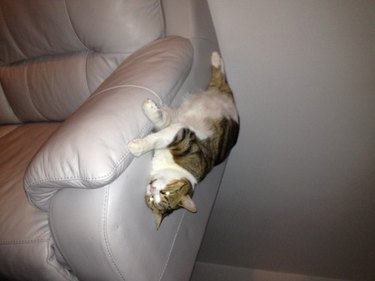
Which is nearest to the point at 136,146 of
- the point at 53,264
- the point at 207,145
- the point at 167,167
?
the point at 167,167

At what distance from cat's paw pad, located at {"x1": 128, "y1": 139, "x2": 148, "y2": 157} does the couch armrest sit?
0.05 ft

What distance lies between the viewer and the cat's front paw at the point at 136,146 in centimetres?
82

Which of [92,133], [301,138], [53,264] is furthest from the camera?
[301,138]

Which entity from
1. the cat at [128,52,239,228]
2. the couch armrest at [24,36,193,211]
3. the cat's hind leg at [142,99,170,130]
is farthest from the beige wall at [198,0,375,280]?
the cat's hind leg at [142,99,170,130]

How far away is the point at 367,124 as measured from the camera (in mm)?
1421

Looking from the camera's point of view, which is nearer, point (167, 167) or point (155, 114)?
point (155, 114)

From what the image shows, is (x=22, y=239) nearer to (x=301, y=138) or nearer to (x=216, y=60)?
(x=216, y=60)

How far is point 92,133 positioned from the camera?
0.80m

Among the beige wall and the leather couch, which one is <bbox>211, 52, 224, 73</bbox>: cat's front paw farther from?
the beige wall

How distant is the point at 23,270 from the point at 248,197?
138 centimetres

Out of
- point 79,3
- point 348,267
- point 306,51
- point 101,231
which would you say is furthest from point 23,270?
point 348,267

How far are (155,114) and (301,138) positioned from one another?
1017 mm

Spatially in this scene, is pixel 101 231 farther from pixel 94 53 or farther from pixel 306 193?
pixel 306 193

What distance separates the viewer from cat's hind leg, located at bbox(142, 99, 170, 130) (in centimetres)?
88
